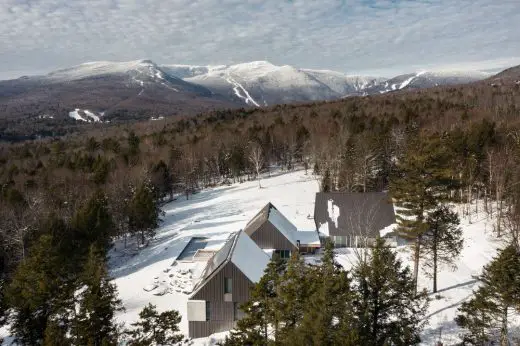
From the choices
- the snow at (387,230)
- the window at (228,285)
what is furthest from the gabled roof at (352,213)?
the window at (228,285)

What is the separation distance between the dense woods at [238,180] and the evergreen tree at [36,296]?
0.06m

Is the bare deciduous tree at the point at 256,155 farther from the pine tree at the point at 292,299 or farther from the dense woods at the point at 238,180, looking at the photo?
the pine tree at the point at 292,299

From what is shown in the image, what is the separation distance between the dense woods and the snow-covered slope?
74.4 inches

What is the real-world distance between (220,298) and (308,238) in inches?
584

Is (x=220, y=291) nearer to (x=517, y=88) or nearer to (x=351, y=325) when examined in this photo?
(x=351, y=325)

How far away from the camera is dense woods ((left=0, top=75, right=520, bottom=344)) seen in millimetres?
20203

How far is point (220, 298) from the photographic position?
2405 cm

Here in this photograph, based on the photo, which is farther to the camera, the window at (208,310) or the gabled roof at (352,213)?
the gabled roof at (352,213)

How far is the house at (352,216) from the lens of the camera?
3653cm

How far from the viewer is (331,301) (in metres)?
13.5

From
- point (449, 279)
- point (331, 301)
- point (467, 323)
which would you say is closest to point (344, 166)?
point (449, 279)

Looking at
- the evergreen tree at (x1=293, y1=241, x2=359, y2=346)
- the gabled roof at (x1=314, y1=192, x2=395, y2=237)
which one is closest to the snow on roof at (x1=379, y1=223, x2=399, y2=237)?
the gabled roof at (x1=314, y1=192, x2=395, y2=237)

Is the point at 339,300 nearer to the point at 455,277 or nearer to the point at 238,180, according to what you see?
the point at 455,277

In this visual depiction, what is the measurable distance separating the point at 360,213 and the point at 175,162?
143 ft
